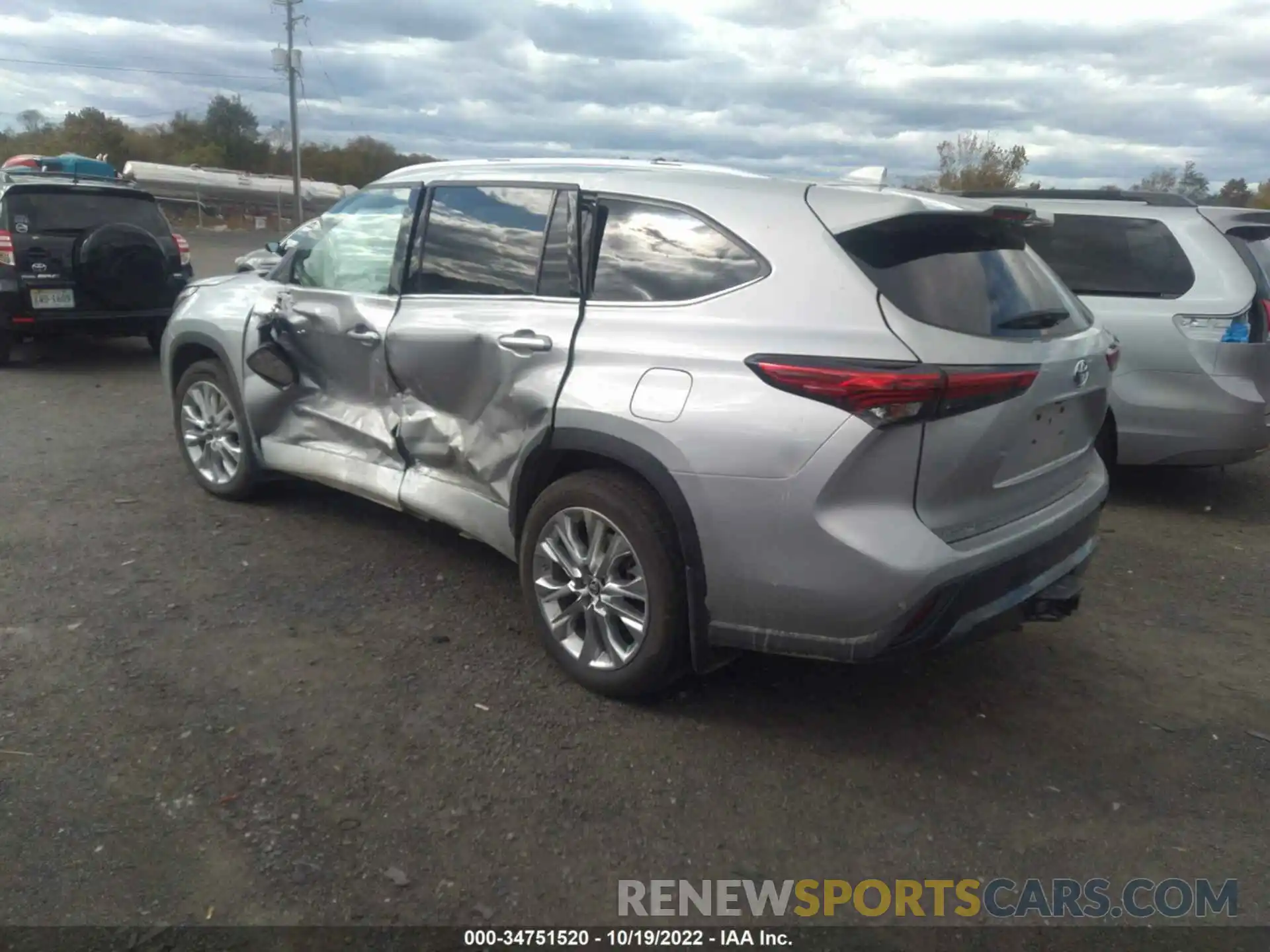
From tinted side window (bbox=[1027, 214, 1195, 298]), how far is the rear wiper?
271 cm

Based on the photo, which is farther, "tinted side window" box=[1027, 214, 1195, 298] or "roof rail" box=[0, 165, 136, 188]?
"roof rail" box=[0, 165, 136, 188]

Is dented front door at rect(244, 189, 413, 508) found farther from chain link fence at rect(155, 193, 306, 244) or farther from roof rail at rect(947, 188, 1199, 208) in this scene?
chain link fence at rect(155, 193, 306, 244)

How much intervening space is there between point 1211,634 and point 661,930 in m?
3.09

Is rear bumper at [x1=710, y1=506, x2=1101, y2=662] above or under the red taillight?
under

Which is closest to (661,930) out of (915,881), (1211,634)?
(915,881)

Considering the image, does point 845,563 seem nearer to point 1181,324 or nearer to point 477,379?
point 477,379

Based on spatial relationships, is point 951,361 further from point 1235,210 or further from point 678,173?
point 1235,210

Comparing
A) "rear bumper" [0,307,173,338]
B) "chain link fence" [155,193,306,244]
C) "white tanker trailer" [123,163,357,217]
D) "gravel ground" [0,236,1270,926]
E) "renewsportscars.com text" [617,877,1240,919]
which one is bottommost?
"renewsportscars.com text" [617,877,1240,919]

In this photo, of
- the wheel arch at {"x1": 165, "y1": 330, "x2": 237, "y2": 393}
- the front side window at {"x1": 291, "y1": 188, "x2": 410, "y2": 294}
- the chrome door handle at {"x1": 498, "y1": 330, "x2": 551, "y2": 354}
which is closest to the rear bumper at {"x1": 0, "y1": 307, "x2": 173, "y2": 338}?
the wheel arch at {"x1": 165, "y1": 330, "x2": 237, "y2": 393}

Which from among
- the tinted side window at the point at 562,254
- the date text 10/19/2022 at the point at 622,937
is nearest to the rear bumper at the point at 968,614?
the date text 10/19/2022 at the point at 622,937

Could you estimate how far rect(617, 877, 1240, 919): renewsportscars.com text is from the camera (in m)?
2.69

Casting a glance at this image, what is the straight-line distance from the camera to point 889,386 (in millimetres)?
2893

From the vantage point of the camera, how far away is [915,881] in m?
2.80

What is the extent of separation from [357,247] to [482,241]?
3.03ft
